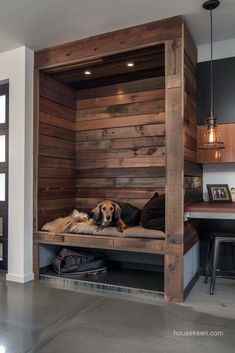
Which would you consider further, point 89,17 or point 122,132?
point 122,132

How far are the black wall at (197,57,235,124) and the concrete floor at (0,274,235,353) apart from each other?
1.98 metres

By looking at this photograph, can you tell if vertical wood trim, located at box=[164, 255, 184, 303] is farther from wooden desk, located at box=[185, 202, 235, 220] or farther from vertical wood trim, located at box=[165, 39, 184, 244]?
wooden desk, located at box=[185, 202, 235, 220]

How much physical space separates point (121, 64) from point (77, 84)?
929 mm

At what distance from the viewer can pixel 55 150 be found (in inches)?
150

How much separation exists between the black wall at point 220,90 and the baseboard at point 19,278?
9.09 feet

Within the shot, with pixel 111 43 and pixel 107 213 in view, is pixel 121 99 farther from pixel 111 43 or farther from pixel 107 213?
pixel 107 213

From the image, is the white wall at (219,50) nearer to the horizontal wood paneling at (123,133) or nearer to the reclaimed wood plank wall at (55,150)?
the horizontal wood paneling at (123,133)

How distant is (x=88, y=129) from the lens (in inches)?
165

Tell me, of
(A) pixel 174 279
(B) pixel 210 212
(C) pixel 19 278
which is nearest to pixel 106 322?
(A) pixel 174 279

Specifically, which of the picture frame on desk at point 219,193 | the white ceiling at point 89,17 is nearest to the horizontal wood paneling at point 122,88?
the white ceiling at point 89,17

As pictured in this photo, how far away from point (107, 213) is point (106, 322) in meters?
1.24

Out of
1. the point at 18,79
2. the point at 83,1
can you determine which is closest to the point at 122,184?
the point at 18,79

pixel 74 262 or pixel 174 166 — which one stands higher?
pixel 174 166

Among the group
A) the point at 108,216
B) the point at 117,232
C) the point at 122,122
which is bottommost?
the point at 117,232
